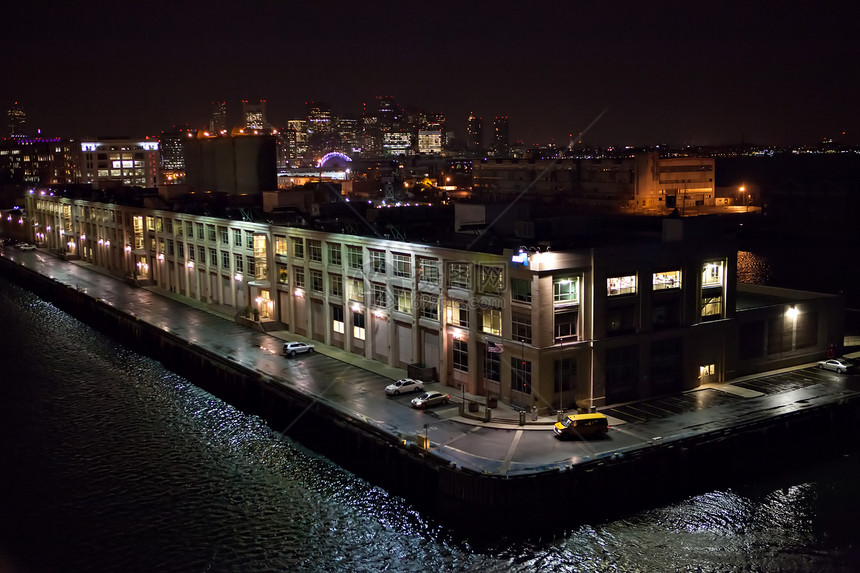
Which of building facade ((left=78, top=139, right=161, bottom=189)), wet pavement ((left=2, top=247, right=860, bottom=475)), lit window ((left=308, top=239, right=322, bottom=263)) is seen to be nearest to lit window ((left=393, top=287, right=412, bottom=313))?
wet pavement ((left=2, top=247, right=860, bottom=475))

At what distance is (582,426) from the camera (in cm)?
3375

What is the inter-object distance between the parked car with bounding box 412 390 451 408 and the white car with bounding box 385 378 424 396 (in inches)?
59.2

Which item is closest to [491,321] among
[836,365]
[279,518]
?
[279,518]

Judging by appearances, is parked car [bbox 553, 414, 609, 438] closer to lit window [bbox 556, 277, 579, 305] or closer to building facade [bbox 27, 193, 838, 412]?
building facade [bbox 27, 193, 838, 412]

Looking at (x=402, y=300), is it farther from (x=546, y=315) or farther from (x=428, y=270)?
(x=546, y=315)

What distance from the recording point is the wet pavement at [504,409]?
3259cm

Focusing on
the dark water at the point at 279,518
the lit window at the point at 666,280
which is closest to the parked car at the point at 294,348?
the dark water at the point at 279,518

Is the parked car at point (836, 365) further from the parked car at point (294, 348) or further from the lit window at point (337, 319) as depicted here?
the parked car at point (294, 348)

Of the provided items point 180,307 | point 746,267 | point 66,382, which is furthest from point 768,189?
point 66,382

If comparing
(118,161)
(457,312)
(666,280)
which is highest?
A: (118,161)

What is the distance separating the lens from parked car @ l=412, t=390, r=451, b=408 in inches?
1495

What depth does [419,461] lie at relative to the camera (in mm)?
32469

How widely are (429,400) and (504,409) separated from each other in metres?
3.33

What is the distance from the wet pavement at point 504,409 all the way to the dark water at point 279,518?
2.51m
